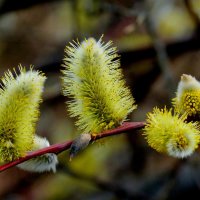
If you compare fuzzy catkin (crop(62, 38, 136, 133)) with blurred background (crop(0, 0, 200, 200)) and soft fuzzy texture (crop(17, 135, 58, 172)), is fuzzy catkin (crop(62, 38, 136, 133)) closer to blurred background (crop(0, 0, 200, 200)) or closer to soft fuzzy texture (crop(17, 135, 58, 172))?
soft fuzzy texture (crop(17, 135, 58, 172))

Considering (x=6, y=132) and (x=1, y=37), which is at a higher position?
(x=1, y=37)

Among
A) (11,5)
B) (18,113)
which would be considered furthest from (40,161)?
(11,5)

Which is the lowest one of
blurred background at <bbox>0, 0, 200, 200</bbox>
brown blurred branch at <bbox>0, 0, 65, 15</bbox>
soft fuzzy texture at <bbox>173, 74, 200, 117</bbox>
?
soft fuzzy texture at <bbox>173, 74, 200, 117</bbox>

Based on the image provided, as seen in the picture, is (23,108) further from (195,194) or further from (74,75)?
(195,194)

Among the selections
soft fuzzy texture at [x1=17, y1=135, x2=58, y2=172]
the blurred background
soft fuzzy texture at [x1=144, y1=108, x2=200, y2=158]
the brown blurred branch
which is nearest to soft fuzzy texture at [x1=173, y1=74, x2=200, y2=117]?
soft fuzzy texture at [x1=144, y1=108, x2=200, y2=158]

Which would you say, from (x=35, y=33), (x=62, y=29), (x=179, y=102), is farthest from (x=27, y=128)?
(x=62, y=29)

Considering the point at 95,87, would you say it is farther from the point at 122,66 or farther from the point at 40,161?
the point at 122,66
